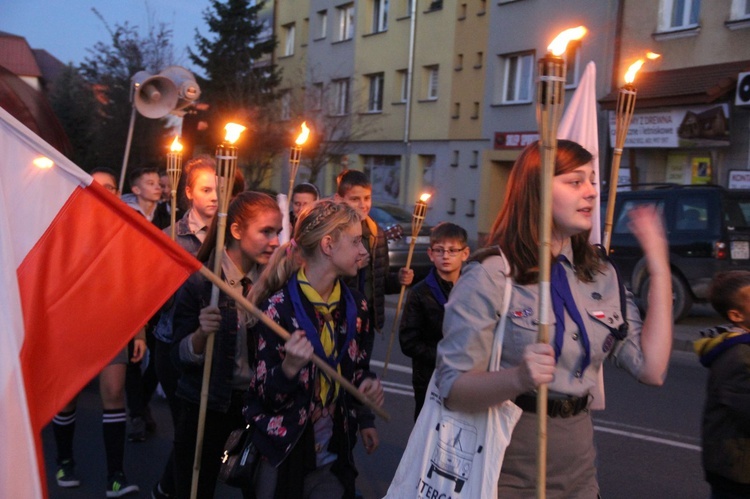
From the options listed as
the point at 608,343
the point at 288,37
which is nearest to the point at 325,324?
the point at 608,343

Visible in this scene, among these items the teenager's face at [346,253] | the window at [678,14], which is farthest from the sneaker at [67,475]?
the window at [678,14]

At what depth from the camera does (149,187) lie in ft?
23.8

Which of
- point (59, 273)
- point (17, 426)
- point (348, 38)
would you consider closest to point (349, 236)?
point (59, 273)

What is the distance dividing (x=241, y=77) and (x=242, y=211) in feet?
101

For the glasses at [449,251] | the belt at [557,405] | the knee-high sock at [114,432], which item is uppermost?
the glasses at [449,251]

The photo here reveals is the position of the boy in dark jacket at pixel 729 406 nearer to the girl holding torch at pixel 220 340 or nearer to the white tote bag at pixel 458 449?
the white tote bag at pixel 458 449

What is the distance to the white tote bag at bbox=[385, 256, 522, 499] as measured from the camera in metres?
2.55

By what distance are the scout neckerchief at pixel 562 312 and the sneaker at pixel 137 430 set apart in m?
4.44

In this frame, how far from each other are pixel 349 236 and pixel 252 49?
3438 centimetres

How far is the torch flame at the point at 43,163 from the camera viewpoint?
300 centimetres

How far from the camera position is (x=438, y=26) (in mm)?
27641

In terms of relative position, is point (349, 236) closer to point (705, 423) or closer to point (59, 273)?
point (59, 273)

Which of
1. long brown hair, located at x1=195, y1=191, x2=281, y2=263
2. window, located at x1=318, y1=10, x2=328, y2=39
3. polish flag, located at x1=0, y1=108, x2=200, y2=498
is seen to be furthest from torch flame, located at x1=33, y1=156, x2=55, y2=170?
window, located at x1=318, y1=10, x2=328, y2=39

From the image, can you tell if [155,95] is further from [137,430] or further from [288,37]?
[288,37]
